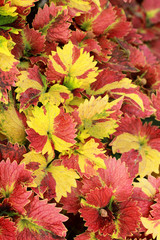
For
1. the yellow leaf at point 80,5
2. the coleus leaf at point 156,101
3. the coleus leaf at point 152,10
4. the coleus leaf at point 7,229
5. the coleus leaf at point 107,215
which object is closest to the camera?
the coleus leaf at point 7,229

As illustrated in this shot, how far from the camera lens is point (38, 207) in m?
0.66

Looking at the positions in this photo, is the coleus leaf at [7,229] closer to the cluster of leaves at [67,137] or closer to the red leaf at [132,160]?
the cluster of leaves at [67,137]

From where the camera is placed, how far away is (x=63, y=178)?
705 mm

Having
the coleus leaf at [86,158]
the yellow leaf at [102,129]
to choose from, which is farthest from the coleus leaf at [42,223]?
the yellow leaf at [102,129]

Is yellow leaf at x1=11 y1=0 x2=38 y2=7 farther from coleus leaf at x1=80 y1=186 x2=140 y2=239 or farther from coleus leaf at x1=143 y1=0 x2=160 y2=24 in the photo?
coleus leaf at x1=143 y1=0 x2=160 y2=24

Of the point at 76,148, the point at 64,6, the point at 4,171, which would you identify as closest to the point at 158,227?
the point at 76,148

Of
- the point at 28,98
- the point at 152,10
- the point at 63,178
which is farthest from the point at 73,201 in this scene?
the point at 152,10

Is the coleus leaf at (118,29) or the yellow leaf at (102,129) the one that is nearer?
the yellow leaf at (102,129)

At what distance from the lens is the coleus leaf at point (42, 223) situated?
650mm

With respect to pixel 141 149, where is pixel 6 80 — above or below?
above

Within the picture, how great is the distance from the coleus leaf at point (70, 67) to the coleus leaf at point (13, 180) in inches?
10.1

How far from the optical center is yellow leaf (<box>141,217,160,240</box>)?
2.51 feet

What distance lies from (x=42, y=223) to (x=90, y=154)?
0.65 ft

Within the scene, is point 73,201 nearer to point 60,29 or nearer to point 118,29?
point 60,29
